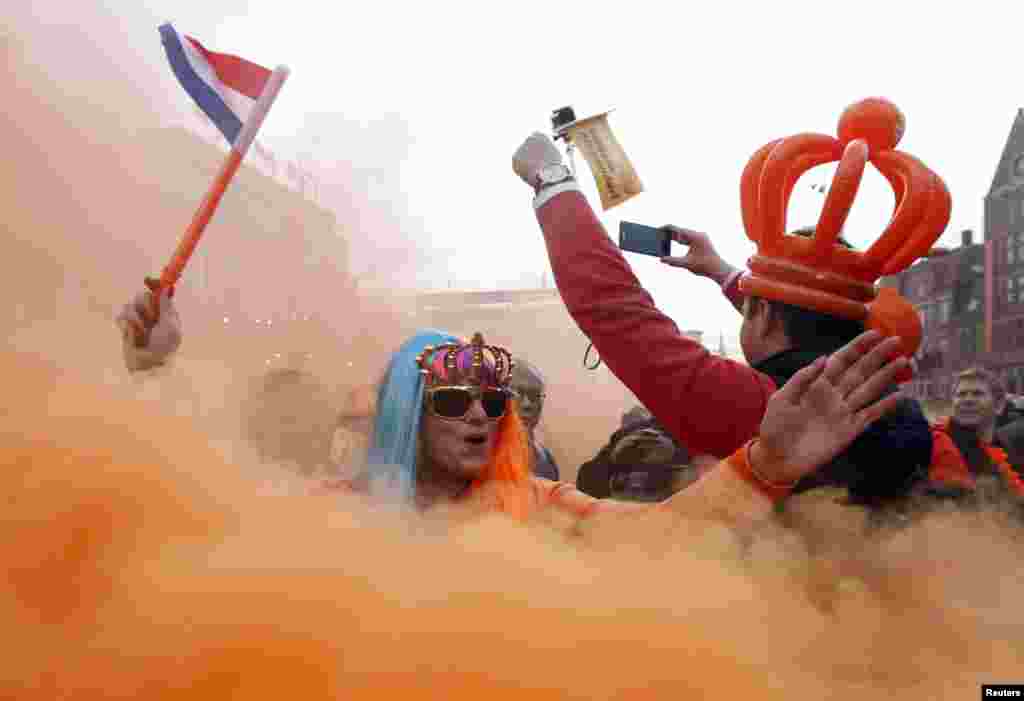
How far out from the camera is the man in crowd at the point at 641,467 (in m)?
4.52

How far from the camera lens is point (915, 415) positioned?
180 cm

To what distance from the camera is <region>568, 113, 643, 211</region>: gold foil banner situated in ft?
7.51

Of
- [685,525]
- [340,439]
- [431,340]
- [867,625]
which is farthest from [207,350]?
[867,625]

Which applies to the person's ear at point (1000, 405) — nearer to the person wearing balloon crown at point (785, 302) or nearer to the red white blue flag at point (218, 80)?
the person wearing balloon crown at point (785, 302)

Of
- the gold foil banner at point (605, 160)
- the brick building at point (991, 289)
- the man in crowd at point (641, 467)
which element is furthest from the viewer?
the brick building at point (991, 289)

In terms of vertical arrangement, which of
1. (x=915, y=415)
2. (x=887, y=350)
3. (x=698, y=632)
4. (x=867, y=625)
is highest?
(x=887, y=350)

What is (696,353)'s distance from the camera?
1.92m

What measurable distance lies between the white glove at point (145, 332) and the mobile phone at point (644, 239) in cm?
155

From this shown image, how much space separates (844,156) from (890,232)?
0.21 meters

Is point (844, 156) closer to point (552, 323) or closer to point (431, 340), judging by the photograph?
point (431, 340)

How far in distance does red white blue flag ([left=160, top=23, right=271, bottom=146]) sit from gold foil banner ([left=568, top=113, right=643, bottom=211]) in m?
1.21

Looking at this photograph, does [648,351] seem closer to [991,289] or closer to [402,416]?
[402,416]

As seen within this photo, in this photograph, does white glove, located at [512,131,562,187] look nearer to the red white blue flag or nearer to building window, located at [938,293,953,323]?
the red white blue flag

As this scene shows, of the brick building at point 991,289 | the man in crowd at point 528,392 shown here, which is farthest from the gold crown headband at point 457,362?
the brick building at point 991,289
